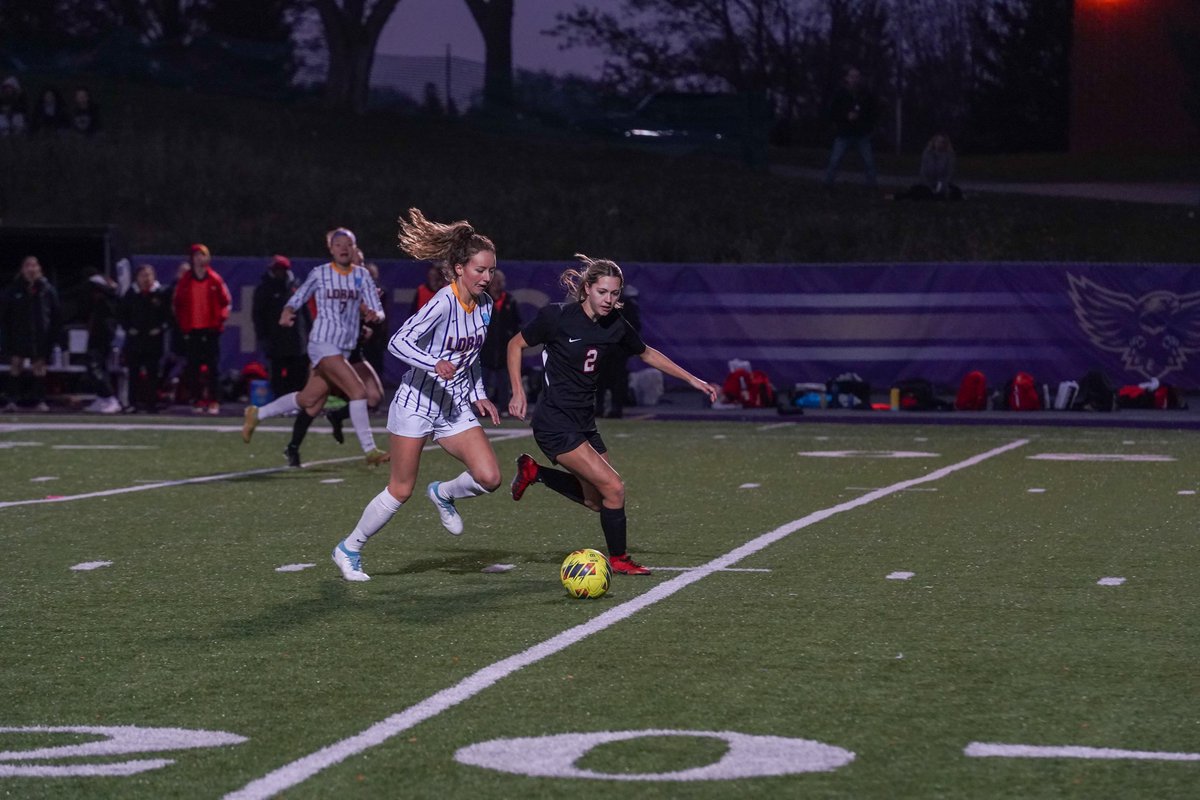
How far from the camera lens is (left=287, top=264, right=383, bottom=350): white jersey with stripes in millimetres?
15297

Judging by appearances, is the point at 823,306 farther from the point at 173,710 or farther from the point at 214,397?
the point at 173,710

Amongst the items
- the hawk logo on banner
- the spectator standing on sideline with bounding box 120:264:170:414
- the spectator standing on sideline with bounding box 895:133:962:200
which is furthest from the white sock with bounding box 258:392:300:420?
the spectator standing on sideline with bounding box 895:133:962:200

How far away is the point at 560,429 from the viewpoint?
390 inches

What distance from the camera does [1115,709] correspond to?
6.59 m

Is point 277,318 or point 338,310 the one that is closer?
point 338,310

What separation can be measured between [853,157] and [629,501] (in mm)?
37434

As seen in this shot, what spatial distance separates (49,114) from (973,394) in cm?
2463

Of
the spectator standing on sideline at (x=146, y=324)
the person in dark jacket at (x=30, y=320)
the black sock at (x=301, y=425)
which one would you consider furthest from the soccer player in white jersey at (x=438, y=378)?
the person in dark jacket at (x=30, y=320)

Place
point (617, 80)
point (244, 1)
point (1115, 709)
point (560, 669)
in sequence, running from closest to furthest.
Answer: point (1115, 709) < point (560, 669) < point (244, 1) < point (617, 80)

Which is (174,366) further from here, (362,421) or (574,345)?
(574,345)

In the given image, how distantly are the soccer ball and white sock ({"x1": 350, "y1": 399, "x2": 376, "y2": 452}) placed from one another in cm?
688

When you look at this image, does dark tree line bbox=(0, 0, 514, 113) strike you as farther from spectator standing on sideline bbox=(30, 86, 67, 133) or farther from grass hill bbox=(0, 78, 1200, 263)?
spectator standing on sideline bbox=(30, 86, 67, 133)

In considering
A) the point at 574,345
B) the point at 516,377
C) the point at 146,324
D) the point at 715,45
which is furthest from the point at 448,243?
the point at 715,45

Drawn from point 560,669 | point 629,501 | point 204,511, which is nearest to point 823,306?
point 629,501
